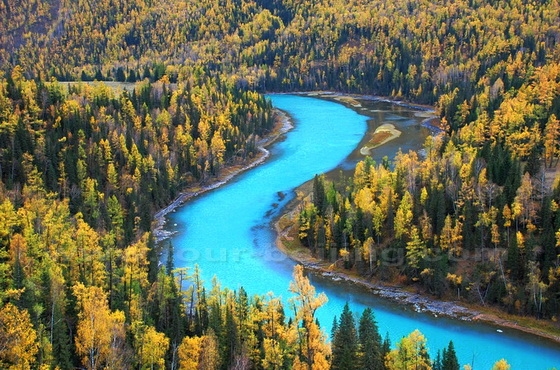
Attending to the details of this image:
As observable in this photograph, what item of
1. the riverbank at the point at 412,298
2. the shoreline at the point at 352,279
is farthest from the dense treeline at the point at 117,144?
the riverbank at the point at 412,298

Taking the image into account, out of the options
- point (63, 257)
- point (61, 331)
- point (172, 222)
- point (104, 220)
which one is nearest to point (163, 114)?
point (172, 222)

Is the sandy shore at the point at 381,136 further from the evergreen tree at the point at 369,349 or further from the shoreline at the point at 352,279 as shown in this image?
the evergreen tree at the point at 369,349

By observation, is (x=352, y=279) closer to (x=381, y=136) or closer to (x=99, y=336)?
(x=99, y=336)

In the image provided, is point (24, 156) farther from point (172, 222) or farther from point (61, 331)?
point (61, 331)

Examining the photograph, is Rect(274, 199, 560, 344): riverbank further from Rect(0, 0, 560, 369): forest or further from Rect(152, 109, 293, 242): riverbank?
Rect(152, 109, 293, 242): riverbank

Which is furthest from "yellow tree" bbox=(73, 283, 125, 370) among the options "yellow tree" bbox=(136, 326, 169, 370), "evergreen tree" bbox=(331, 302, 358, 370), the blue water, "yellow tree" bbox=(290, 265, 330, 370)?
the blue water

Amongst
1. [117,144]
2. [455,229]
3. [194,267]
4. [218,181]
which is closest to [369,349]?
[455,229]
